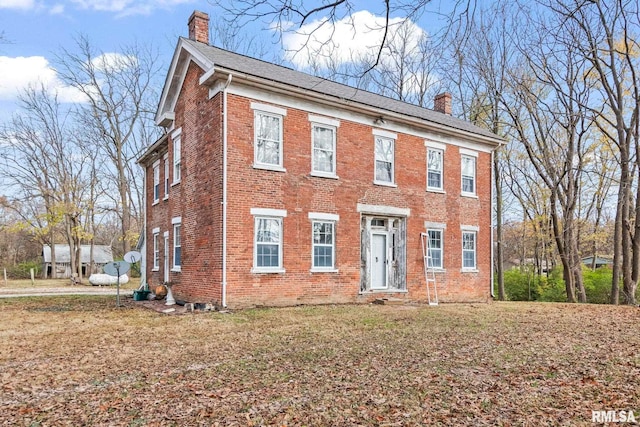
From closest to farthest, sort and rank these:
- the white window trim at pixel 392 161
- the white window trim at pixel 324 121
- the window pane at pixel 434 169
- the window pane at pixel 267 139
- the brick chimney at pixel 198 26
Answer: the window pane at pixel 267 139, the white window trim at pixel 324 121, the brick chimney at pixel 198 26, the white window trim at pixel 392 161, the window pane at pixel 434 169

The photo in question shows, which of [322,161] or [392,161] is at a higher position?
[392,161]

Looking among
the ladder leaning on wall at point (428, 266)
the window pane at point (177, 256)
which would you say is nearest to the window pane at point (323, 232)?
the ladder leaning on wall at point (428, 266)

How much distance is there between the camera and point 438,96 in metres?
22.9

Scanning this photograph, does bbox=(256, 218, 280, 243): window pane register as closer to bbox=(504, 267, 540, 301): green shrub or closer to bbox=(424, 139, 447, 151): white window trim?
bbox=(424, 139, 447, 151): white window trim

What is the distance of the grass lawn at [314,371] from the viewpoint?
4.67 m

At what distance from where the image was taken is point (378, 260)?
15.9 meters

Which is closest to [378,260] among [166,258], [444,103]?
[166,258]

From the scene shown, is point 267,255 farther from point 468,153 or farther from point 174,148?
point 468,153

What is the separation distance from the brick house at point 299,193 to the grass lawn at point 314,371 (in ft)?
7.40

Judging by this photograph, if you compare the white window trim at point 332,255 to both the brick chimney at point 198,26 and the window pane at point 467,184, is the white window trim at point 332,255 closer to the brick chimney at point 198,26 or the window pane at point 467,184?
the window pane at point 467,184

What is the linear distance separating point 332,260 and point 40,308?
9.09 metres

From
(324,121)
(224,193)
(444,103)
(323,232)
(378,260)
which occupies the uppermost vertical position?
(444,103)

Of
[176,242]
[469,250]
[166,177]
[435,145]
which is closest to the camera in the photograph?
[176,242]

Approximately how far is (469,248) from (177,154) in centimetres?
1164
